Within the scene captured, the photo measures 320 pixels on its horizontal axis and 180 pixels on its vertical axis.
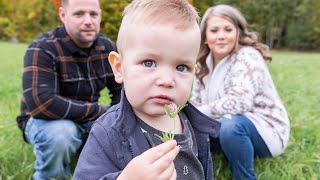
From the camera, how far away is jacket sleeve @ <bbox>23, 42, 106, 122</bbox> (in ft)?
9.02

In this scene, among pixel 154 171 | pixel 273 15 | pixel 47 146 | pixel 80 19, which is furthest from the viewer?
pixel 273 15

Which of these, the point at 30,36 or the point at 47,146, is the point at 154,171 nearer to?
the point at 47,146

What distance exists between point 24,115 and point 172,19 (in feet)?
6.79

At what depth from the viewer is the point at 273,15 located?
3888 cm

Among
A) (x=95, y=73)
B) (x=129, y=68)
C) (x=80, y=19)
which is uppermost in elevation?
(x=129, y=68)

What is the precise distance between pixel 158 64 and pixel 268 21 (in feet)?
130

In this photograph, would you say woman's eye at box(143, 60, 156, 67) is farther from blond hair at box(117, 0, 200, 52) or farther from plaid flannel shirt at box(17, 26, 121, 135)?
plaid flannel shirt at box(17, 26, 121, 135)

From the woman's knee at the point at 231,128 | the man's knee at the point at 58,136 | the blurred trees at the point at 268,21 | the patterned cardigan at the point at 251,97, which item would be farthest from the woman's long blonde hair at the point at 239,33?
the blurred trees at the point at 268,21

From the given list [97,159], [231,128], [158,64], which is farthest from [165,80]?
[231,128]

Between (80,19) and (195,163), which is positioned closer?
(195,163)

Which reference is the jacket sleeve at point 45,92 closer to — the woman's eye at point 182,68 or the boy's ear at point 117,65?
the boy's ear at point 117,65

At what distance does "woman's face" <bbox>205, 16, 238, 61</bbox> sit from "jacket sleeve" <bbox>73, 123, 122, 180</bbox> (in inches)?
68.4

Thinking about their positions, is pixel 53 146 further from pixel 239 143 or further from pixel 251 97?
pixel 251 97

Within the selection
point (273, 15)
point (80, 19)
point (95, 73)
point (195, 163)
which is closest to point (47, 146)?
A: point (95, 73)
